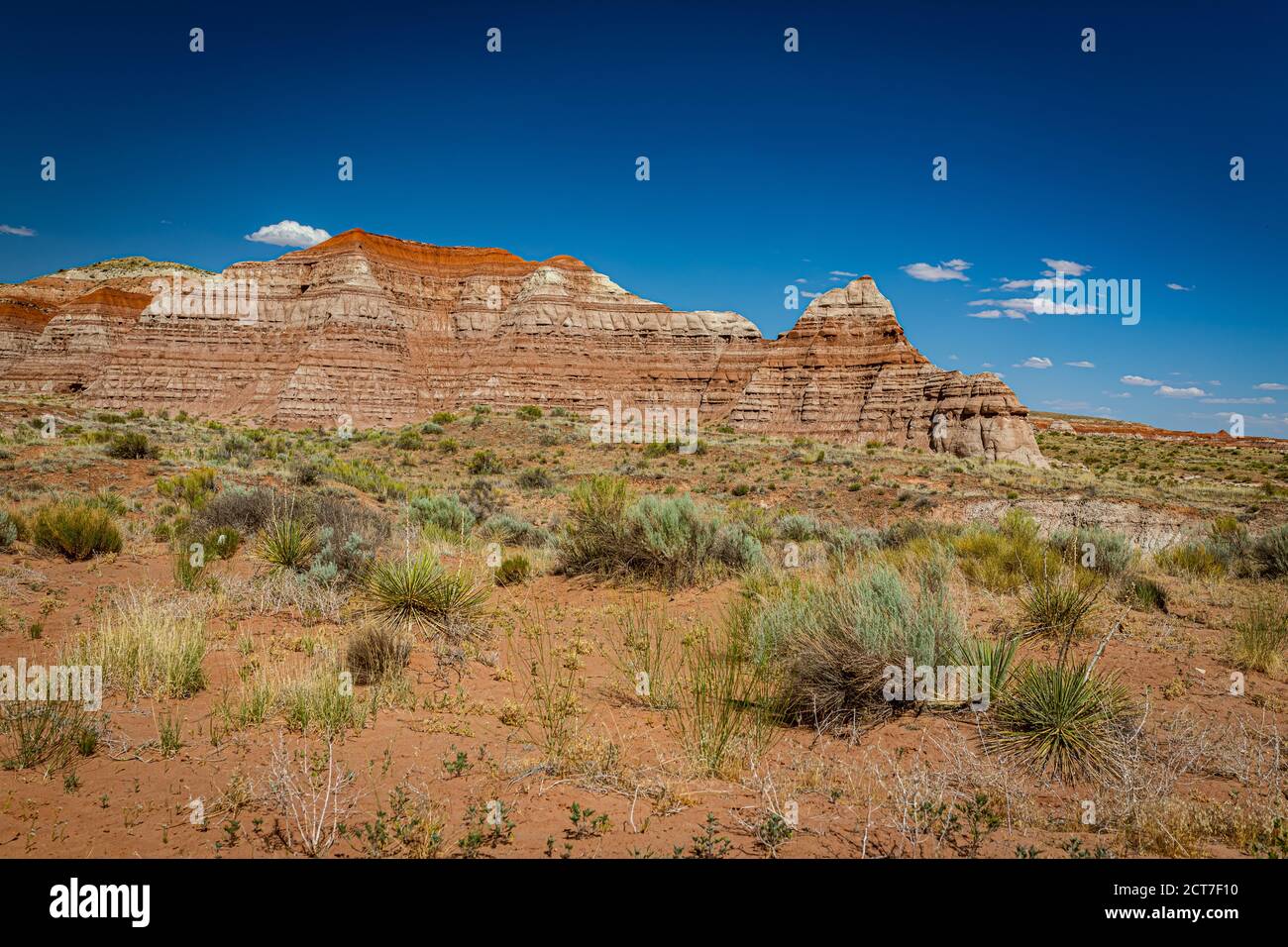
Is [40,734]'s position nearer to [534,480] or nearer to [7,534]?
[7,534]

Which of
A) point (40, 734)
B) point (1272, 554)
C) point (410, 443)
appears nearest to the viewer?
point (40, 734)

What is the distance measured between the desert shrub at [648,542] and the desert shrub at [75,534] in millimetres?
6317

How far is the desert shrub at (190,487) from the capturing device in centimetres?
1259

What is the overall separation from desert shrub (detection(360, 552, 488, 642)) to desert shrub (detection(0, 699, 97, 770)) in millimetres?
2446

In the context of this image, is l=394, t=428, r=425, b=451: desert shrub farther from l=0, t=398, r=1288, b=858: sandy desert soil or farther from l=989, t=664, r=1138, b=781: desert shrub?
l=989, t=664, r=1138, b=781: desert shrub

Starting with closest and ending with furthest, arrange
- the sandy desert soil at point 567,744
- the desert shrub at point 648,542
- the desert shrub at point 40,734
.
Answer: the sandy desert soil at point 567,744, the desert shrub at point 40,734, the desert shrub at point 648,542

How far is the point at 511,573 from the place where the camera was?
859 centimetres

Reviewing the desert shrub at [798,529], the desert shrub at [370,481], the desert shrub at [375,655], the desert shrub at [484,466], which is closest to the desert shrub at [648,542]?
the desert shrub at [798,529]

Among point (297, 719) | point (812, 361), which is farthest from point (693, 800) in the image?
point (812, 361)

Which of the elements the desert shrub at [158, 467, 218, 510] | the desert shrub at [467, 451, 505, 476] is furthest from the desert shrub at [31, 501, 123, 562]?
the desert shrub at [467, 451, 505, 476]

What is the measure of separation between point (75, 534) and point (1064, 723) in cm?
1130

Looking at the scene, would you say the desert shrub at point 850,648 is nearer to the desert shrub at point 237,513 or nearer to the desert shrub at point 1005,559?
the desert shrub at point 1005,559

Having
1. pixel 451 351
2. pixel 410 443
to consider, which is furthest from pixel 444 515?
pixel 451 351

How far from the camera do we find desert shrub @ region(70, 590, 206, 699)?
15.8 feet
